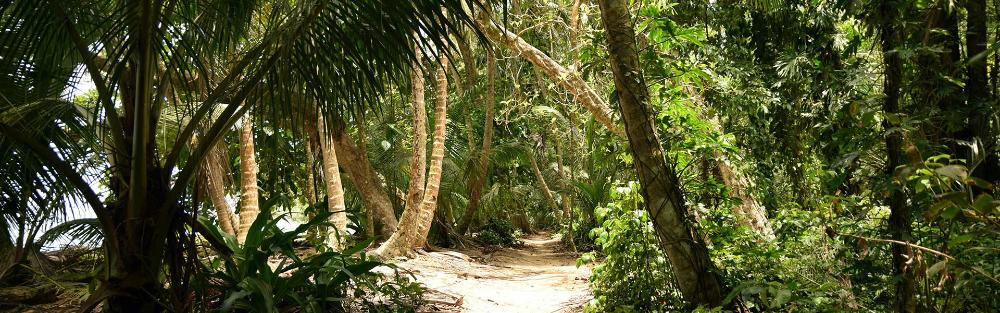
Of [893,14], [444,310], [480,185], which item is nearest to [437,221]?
[480,185]

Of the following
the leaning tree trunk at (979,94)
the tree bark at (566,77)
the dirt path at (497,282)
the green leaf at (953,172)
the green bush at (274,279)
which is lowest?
the dirt path at (497,282)

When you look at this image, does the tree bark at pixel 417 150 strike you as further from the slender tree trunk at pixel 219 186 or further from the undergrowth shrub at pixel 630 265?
the undergrowth shrub at pixel 630 265

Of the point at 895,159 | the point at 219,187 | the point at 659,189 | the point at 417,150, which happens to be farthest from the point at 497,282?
the point at 895,159

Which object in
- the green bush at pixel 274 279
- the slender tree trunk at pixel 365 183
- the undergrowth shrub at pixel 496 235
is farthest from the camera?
the undergrowth shrub at pixel 496 235

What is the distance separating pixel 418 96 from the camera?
9.02 metres

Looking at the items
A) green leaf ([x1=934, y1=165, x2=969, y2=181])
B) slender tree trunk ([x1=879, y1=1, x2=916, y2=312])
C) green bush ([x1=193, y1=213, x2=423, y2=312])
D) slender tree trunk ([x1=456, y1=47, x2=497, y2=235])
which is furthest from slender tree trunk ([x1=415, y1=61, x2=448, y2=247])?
green leaf ([x1=934, y1=165, x2=969, y2=181])

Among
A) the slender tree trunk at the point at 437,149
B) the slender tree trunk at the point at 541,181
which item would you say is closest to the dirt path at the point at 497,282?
the slender tree trunk at the point at 437,149

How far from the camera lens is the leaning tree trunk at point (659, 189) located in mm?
4414

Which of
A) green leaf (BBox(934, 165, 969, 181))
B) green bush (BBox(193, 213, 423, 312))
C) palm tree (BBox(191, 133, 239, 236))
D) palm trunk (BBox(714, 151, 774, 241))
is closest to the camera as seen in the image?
green leaf (BBox(934, 165, 969, 181))

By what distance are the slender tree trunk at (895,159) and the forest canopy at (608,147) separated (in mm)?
16

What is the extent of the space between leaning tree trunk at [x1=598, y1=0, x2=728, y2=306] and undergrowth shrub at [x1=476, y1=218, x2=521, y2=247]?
11046 millimetres

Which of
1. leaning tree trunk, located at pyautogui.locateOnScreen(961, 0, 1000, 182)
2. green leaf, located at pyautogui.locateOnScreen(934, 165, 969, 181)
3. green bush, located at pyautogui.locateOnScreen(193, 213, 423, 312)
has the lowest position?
green bush, located at pyautogui.locateOnScreen(193, 213, 423, 312)

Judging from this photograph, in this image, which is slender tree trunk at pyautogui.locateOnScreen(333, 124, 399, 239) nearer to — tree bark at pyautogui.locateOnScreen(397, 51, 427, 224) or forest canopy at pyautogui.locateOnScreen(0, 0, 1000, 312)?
tree bark at pyautogui.locateOnScreen(397, 51, 427, 224)

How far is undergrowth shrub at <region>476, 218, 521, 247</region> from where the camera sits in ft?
51.5
